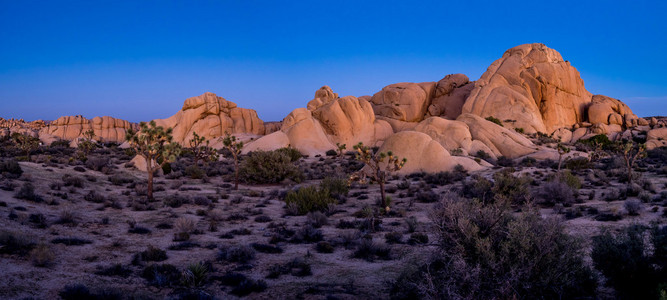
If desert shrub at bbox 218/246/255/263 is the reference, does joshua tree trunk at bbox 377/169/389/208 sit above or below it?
above

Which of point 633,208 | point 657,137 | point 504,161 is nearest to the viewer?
point 633,208

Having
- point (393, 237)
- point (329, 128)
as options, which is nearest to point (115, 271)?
point (393, 237)

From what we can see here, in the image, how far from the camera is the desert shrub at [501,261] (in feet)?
16.8

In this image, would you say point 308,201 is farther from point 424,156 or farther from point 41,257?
point 424,156

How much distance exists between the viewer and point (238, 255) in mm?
9188

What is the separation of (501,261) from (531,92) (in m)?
58.7

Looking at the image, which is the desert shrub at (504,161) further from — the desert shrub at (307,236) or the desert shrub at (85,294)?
the desert shrub at (85,294)

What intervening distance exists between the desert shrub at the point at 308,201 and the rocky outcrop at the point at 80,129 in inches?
2541

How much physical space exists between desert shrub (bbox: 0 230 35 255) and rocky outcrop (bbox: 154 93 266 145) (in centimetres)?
4598

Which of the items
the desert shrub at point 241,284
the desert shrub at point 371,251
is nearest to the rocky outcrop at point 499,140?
the desert shrub at point 371,251

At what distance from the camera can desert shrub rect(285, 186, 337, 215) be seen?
599 inches

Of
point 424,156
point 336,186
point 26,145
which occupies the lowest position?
point 336,186

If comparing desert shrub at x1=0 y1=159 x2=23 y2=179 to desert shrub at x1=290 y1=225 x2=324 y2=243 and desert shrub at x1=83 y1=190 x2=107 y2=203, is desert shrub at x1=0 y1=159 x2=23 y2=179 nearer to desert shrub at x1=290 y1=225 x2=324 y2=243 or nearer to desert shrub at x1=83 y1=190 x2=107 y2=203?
desert shrub at x1=83 y1=190 x2=107 y2=203

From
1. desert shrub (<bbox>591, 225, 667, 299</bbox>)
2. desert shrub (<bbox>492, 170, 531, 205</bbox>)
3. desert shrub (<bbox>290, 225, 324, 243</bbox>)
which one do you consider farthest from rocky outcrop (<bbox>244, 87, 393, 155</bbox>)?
desert shrub (<bbox>591, 225, 667, 299</bbox>)
